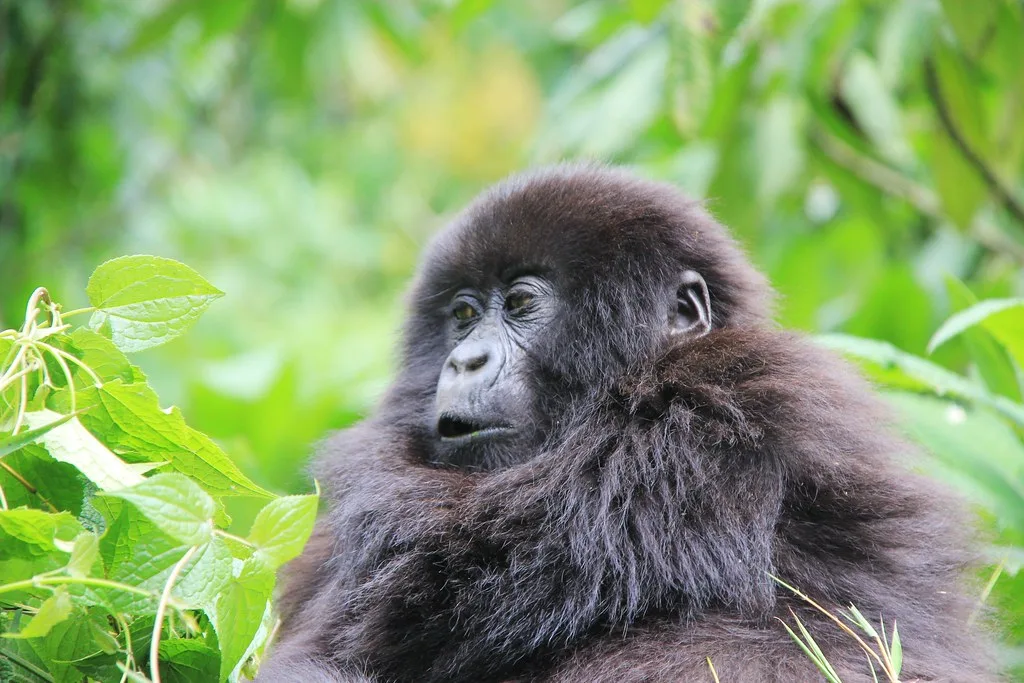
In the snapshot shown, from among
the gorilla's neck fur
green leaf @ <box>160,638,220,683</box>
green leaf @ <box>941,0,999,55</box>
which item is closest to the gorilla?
the gorilla's neck fur

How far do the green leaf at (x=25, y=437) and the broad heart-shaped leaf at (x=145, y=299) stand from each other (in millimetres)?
219

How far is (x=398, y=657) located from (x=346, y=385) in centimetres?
436

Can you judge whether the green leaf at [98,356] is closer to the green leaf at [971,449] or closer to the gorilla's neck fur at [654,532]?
the gorilla's neck fur at [654,532]

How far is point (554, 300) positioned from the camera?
260cm

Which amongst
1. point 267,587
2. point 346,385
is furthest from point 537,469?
point 346,385

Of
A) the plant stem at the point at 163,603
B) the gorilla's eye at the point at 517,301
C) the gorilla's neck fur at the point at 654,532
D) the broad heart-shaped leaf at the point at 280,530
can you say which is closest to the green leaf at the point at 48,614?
the plant stem at the point at 163,603

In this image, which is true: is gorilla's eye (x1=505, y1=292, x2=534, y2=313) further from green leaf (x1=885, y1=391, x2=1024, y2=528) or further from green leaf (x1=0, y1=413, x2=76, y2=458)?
green leaf (x1=0, y1=413, x2=76, y2=458)

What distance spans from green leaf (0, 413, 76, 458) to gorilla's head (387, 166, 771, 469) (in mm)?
1056

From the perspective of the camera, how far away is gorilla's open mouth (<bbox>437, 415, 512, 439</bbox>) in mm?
2438

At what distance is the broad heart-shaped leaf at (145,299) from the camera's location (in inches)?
67.8

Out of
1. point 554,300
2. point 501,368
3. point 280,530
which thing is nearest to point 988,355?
point 554,300

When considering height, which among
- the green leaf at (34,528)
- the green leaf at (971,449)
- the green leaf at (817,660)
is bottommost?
the green leaf at (817,660)

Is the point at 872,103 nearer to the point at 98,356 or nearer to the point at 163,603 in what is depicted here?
the point at 98,356

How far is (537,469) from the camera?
7.36ft
